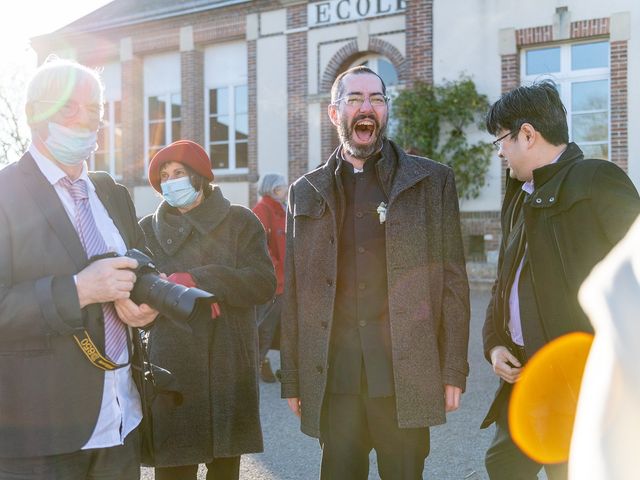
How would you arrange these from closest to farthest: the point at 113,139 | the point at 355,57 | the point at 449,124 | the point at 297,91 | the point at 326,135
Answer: the point at 449,124 → the point at 355,57 → the point at 326,135 → the point at 297,91 → the point at 113,139

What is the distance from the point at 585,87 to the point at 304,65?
21.7ft

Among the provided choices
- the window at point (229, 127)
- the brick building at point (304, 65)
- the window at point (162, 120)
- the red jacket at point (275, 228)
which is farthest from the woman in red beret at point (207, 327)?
the window at point (162, 120)

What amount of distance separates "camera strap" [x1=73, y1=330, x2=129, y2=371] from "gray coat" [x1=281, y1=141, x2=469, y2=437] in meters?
1.00

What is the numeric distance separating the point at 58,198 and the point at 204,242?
3.93 feet

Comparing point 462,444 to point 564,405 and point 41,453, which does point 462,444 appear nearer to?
point 564,405

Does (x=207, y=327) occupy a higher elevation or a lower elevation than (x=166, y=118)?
lower

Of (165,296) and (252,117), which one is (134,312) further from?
(252,117)

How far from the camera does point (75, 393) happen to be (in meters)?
2.29

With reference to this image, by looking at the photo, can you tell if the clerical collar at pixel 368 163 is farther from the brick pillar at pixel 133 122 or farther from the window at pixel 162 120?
the brick pillar at pixel 133 122

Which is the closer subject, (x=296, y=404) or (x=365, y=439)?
(x=365, y=439)

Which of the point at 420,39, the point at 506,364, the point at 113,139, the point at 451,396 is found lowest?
the point at 451,396

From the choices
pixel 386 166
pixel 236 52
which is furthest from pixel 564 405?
pixel 236 52

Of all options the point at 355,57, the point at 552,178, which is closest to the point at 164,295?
the point at 552,178

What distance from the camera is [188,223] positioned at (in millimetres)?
3523
